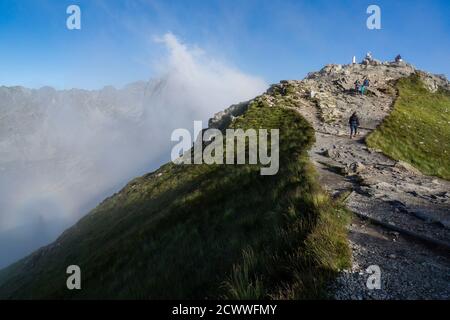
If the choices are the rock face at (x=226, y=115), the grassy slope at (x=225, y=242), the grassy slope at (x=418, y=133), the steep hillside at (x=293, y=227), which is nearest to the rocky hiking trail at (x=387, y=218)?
the steep hillside at (x=293, y=227)

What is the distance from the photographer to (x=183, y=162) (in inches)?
1396

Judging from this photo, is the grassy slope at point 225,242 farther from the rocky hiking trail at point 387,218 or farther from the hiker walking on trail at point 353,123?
the hiker walking on trail at point 353,123

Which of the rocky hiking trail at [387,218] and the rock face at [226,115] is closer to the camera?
the rocky hiking trail at [387,218]

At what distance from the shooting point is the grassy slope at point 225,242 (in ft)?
24.0

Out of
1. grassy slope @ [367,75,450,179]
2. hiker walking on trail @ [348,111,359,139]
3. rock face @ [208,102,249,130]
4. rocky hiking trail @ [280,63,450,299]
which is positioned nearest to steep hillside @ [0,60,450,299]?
rocky hiking trail @ [280,63,450,299]

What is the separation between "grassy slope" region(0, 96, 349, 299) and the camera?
288 inches

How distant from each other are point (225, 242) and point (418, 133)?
1171 inches

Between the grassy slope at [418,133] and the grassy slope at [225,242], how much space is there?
23.8ft

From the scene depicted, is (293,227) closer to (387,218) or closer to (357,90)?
(387,218)

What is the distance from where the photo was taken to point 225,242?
40.0 feet
